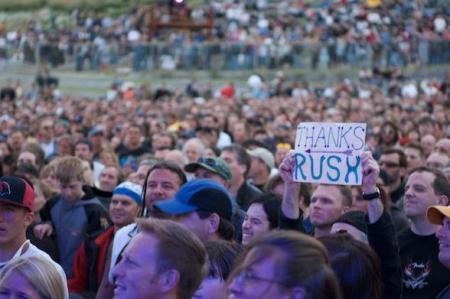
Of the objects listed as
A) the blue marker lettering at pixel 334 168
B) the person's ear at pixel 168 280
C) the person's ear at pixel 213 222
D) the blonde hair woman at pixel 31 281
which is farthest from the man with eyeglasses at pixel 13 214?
the person's ear at pixel 168 280

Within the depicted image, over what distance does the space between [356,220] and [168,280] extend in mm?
2572

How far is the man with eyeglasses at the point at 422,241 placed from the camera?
8.16m

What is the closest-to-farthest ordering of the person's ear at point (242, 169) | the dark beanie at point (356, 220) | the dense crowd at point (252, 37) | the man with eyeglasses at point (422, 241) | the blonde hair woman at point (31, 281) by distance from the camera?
the blonde hair woman at point (31, 281)
the dark beanie at point (356, 220)
the man with eyeglasses at point (422, 241)
the person's ear at point (242, 169)
the dense crowd at point (252, 37)

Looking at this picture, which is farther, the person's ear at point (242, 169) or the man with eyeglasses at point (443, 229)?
the person's ear at point (242, 169)

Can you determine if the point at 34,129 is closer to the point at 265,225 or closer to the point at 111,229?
the point at 111,229

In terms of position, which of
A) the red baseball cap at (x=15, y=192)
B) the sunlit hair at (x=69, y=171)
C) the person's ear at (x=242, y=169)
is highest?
the red baseball cap at (x=15, y=192)

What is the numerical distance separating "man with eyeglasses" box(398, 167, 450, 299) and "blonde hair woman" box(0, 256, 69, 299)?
2796 millimetres

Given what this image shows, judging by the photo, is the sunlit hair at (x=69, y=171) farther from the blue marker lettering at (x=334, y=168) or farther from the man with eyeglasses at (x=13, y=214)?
the blue marker lettering at (x=334, y=168)

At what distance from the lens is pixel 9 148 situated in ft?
56.1

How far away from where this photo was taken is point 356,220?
785cm

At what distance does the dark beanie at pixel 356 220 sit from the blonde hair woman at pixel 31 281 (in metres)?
2.19

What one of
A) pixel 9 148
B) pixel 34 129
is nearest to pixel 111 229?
pixel 9 148

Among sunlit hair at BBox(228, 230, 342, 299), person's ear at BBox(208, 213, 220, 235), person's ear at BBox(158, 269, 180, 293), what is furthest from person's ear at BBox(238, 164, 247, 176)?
sunlit hair at BBox(228, 230, 342, 299)

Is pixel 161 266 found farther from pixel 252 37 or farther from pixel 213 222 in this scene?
pixel 252 37
